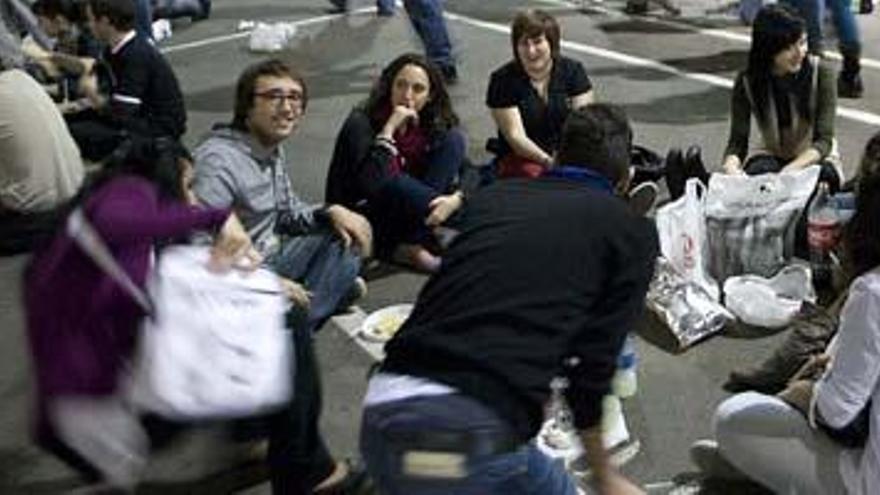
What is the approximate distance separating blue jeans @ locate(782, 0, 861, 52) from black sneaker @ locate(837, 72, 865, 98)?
16cm

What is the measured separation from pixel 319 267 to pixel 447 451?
2325mm

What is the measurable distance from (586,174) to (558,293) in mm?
334

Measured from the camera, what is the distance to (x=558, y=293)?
2393mm

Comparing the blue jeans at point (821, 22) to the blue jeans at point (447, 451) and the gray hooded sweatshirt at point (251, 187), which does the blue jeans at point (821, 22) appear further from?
the blue jeans at point (447, 451)

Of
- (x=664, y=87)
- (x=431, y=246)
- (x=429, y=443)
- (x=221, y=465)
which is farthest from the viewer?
(x=664, y=87)

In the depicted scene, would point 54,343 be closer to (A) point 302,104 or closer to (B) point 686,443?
(A) point 302,104

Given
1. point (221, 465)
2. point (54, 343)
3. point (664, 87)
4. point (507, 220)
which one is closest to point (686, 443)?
point (221, 465)

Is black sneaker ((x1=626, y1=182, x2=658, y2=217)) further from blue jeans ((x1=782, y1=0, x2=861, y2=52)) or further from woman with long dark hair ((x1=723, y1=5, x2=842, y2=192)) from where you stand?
blue jeans ((x1=782, y1=0, x2=861, y2=52))

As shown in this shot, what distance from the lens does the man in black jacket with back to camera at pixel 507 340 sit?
2.38 m

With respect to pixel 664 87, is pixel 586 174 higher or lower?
higher

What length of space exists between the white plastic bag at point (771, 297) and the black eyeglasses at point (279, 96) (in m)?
1.83

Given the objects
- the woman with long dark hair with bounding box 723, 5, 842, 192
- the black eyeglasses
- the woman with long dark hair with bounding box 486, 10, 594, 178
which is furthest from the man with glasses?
the woman with long dark hair with bounding box 723, 5, 842, 192

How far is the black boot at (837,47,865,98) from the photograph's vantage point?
7.22 meters

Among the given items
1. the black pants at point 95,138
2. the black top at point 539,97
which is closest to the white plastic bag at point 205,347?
the black top at point 539,97
